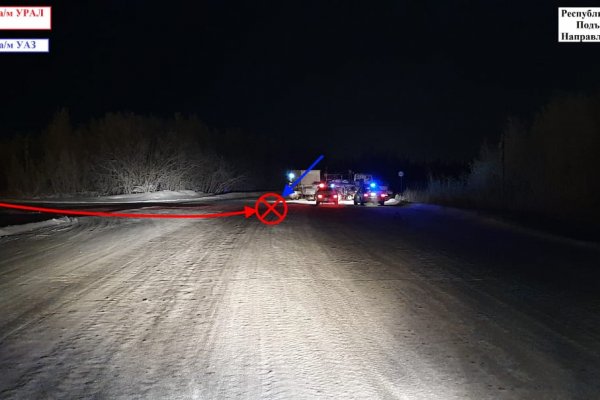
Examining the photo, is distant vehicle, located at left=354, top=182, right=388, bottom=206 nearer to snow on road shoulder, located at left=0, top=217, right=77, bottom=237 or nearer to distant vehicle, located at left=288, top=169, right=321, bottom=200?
distant vehicle, located at left=288, top=169, right=321, bottom=200

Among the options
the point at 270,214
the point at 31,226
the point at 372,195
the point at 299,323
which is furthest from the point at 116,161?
the point at 299,323

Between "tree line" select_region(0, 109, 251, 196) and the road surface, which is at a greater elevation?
"tree line" select_region(0, 109, 251, 196)

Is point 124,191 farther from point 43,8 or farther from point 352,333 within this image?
point 352,333

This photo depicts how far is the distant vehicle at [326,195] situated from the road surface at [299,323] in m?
26.8

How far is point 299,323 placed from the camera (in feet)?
21.7

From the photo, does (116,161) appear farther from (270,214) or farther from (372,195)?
(270,214)

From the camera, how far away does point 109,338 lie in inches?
235

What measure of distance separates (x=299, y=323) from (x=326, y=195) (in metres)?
33.9

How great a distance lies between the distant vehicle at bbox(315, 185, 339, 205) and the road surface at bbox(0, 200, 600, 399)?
87.9 ft

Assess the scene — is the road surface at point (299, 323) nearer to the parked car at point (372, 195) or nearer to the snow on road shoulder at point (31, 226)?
the snow on road shoulder at point (31, 226)

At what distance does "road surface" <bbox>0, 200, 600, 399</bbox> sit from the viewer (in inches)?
185

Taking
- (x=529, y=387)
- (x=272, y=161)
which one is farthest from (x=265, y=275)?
(x=272, y=161)

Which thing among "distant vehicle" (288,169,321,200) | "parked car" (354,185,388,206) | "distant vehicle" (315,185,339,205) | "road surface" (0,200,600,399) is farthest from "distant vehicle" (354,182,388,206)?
"road surface" (0,200,600,399)

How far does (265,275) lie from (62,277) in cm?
389
